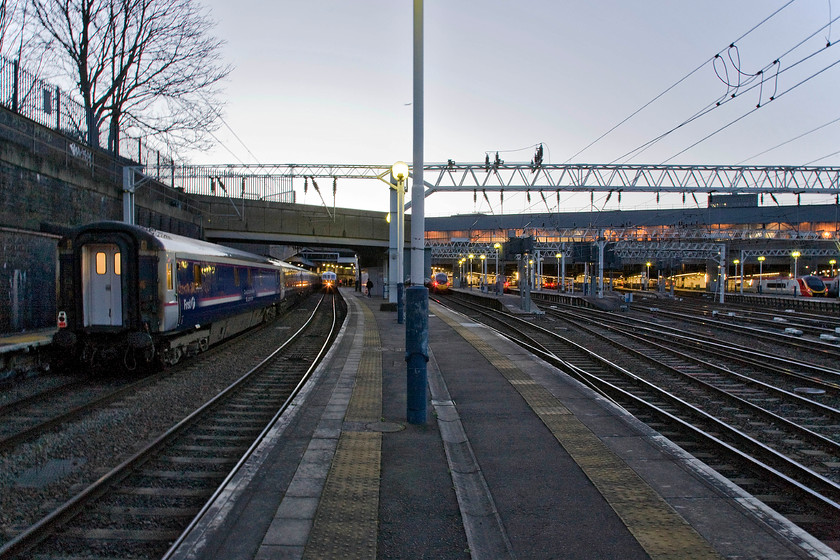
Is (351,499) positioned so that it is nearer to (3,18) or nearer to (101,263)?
(101,263)

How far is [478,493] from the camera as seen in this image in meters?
5.64

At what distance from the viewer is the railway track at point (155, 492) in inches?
188

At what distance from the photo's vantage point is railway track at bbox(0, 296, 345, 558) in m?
4.78

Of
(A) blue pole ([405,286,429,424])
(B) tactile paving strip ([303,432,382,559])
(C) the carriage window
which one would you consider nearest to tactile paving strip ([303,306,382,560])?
(B) tactile paving strip ([303,432,382,559])

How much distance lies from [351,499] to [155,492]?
214cm

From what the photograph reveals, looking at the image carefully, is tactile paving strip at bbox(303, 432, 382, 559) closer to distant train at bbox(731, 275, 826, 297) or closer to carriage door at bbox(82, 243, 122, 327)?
carriage door at bbox(82, 243, 122, 327)

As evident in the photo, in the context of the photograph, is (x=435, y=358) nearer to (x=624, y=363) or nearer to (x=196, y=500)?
(x=624, y=363)

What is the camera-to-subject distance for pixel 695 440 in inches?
321

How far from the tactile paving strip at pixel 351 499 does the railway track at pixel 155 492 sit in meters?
1.21

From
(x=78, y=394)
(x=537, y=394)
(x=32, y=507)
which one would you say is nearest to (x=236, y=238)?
(x=78, y=394)

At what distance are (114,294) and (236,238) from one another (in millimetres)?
27519

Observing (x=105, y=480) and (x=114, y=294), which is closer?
(x=105, y=480)

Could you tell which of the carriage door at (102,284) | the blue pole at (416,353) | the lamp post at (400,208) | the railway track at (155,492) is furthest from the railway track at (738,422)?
the carriage door at (102,284)

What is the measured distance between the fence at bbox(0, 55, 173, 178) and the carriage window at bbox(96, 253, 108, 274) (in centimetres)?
680
